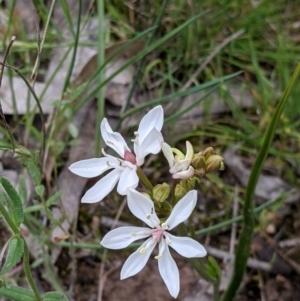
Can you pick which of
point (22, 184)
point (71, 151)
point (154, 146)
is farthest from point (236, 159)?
point (154, 146)

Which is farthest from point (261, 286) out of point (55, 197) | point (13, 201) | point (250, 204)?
point (13, 201)

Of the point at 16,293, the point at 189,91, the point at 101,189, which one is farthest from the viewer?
the point at 189,91

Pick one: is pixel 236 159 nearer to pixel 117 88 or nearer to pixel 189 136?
pixel 189 136

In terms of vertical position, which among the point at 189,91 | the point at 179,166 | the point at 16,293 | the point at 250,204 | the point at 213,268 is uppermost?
the point at 179,166

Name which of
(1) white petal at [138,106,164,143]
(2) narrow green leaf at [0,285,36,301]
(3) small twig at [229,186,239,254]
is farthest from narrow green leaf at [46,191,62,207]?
(3) small twig at [229,186,239,254]

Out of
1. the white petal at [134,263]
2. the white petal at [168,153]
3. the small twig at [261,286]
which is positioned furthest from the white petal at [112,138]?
the small twig at [261,286]

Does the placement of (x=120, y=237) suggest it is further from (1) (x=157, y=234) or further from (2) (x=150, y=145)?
(2) (x=150, y=145)

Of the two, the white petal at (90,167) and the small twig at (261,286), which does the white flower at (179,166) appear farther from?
the small twig at (261,286)

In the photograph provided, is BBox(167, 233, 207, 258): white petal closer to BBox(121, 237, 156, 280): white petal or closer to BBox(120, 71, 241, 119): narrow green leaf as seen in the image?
BBox(121, 237, 156, 280): white petal
